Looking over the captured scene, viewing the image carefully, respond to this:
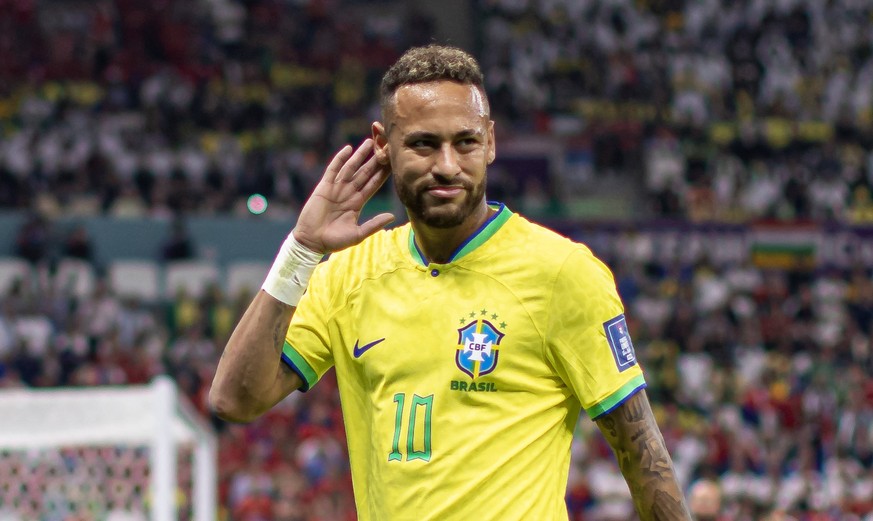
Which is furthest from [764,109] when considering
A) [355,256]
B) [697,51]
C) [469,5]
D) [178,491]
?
[355,256]

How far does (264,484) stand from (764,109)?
1298cm

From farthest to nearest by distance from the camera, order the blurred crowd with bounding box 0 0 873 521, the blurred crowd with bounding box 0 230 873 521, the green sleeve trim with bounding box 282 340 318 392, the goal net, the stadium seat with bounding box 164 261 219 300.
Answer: the stadium seat with bounding box 164 261 219 300
the blurred crowd with bounding box 0 0 873 521
the blurred crowd with bounding box 0 230 873 521
the goal net
the green sleeve trim with bounding box 282 340 318 392

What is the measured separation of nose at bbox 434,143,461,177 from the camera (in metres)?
2.90

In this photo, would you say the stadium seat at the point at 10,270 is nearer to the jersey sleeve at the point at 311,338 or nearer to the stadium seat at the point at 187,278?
the stadium seat at the point at 187,278

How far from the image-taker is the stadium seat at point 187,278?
53.3 ft

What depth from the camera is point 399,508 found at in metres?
2.94

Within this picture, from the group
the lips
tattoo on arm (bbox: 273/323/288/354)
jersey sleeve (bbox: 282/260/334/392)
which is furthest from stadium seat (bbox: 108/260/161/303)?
the lips

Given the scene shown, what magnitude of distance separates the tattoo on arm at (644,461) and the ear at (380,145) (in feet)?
2.61

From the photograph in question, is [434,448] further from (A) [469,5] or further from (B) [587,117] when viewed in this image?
(A) [469,5]

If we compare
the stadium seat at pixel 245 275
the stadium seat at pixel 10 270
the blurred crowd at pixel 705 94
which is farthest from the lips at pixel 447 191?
the blurred crowd at pixel 705 94

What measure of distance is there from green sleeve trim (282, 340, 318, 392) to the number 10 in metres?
0.30

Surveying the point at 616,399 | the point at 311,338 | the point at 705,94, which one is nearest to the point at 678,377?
the point at 705,94

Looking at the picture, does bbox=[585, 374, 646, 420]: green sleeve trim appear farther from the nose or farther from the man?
the nose

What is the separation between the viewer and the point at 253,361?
3057 millimetres
